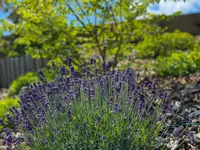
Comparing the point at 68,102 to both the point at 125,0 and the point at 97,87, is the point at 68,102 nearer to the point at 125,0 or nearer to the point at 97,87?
the point at 97,87

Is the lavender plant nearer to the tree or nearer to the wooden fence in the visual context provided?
the tree

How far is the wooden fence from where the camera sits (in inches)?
564

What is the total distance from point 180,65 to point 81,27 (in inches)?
79.6

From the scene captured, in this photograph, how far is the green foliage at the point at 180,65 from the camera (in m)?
7.05

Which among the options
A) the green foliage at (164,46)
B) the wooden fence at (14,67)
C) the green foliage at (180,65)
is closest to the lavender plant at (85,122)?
the green foliage at (180,65)

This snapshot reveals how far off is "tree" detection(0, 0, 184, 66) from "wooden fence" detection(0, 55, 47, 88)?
7.18 meters

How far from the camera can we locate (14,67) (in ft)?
48.2

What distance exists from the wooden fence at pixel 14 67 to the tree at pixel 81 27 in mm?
7175

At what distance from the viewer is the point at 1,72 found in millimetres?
14828

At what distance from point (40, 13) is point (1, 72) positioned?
8.93m

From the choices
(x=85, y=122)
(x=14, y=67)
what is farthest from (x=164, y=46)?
(x=85, y=122)

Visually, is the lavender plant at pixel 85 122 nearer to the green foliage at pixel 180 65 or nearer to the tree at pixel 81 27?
the tree at pixel 81 27

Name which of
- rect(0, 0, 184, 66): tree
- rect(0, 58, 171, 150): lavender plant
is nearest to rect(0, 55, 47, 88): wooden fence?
rect(0, 0, 184, 66): tree

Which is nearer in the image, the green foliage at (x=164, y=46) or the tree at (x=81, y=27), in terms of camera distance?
the tree at (x=81, y=27)
